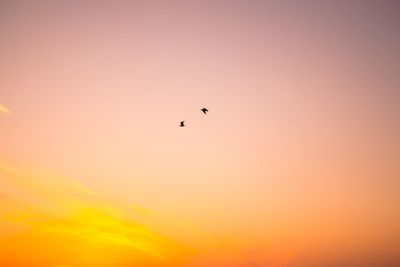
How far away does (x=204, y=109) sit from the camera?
226ft

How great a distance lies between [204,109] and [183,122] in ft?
24.0

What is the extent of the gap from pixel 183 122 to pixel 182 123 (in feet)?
1.41

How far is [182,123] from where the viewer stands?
66500 millimetres

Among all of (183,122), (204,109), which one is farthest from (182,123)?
(204,109)

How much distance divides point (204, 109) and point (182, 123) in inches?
304

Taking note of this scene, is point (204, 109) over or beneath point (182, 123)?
over

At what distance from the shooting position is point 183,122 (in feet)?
219

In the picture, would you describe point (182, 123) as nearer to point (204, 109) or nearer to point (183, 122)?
point (183, 122)
